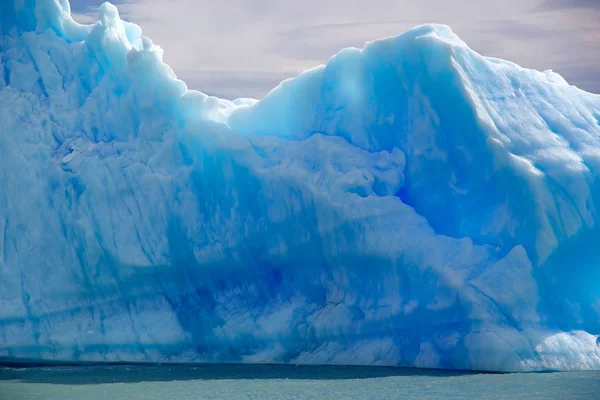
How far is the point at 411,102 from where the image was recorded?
17.1 m

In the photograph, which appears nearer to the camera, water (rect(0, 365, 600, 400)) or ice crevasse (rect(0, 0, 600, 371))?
water (rect(0, 365, 600, 400))

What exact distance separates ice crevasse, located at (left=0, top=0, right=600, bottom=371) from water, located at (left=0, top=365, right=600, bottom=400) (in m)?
0.68

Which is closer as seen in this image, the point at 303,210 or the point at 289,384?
the point at 289,384

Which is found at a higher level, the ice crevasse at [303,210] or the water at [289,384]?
the ice crevasse at [303,210]

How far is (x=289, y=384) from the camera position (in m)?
14.8

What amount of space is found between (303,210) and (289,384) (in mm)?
3209

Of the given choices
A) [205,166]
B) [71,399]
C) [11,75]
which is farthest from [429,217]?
[11,75]

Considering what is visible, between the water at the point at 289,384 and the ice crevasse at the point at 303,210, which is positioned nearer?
the water at the point at 289,384

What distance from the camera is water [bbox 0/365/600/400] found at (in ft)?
45.4

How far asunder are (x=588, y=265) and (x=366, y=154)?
373 centimetres

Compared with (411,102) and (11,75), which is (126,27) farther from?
(411,102)

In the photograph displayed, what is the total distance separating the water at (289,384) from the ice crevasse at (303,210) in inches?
26.6

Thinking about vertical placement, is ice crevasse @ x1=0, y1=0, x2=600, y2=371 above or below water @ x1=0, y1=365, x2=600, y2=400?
above

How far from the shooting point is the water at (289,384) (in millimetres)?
13836
